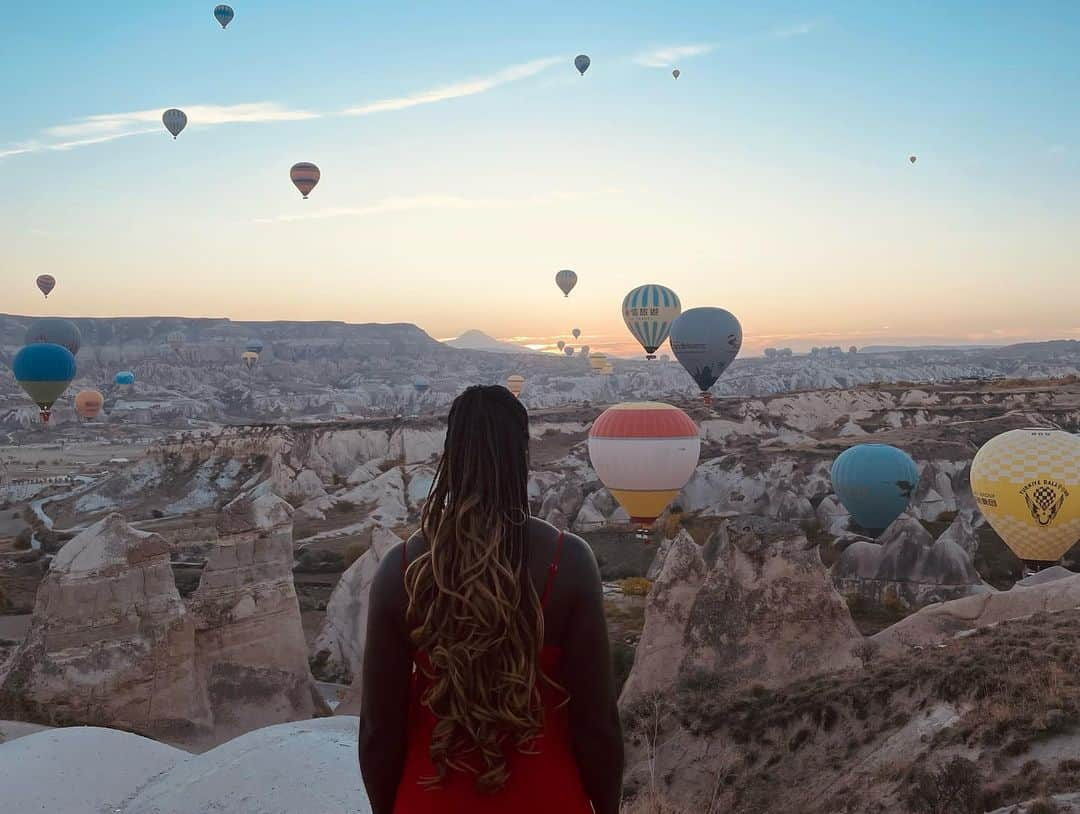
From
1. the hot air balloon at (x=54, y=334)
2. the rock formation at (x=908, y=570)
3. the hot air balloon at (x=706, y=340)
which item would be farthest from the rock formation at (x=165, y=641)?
the hot air balloon at (x=54, y=334)

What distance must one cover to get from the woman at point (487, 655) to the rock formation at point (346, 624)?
588 inches

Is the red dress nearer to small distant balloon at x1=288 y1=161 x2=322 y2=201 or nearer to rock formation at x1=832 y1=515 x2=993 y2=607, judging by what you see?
rock formation at x1=832 y1=515 x2=993 y2=607

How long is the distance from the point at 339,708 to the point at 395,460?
41.1m

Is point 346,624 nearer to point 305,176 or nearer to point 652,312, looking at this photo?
point 652,312

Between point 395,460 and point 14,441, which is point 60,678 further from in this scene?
point 14,441

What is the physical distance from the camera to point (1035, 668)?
8391 millimetres

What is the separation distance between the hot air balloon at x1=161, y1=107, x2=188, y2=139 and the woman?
5702cm

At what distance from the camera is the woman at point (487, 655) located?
2133mm

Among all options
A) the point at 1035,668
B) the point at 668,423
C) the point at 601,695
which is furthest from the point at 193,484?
the point at 601,695

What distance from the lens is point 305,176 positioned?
4956 centimetres

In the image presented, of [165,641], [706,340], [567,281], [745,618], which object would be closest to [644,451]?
[745,618]

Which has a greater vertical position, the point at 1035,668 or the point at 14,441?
the point at 1035,668

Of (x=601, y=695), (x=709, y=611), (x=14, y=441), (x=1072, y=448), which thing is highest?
(x=601, y=695)

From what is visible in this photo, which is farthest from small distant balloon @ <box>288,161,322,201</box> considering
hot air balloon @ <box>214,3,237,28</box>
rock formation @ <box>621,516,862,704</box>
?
rock formation @ <box>621,516,862,704</box>
